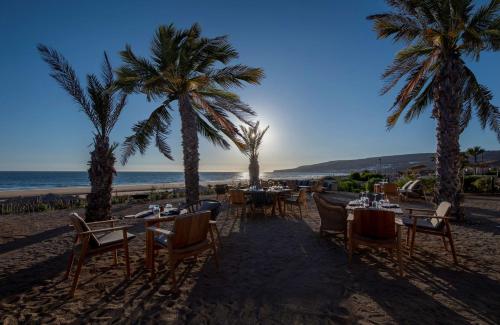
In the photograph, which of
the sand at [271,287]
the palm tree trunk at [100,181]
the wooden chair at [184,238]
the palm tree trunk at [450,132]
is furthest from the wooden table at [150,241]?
the palm tree trunk at [450,132]

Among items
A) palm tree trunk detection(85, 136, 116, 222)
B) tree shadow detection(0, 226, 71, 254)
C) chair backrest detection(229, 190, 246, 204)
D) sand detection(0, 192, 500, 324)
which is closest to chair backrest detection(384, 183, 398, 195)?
sand detection(0, 192, 500, 324)

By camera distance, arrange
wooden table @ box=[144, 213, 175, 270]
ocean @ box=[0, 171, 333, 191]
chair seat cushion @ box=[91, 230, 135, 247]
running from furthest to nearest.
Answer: ocean @ box=[0, 171, 333, 191]
wooden table @ box=[144, 213, 175, 270]
chair seat cushion @ box=[91, 230, 135, 247]

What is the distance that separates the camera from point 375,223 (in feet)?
11.6

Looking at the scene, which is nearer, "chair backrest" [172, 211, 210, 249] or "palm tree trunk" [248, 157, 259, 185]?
"chair backrest" [172, 211, 210, 249]

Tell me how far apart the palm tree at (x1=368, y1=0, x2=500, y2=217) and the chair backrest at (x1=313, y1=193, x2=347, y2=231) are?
4.01 meters

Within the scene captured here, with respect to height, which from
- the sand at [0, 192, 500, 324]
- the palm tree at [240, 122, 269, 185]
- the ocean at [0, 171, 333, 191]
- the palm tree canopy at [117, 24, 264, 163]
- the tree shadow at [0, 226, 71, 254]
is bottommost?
the sand at [0, 192, 500, 324]

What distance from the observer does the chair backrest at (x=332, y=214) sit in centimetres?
461

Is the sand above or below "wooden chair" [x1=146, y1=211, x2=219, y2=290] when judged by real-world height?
below

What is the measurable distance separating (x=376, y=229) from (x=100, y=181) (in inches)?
278

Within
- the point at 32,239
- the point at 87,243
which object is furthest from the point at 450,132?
the point at 32,239

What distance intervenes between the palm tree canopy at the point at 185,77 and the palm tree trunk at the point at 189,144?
467 mm

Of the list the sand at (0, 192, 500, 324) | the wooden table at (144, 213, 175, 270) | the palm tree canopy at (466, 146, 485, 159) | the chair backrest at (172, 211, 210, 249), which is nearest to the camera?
the sand at (0, 192, 500, 324)

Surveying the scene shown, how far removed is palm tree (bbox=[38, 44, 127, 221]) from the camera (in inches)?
269

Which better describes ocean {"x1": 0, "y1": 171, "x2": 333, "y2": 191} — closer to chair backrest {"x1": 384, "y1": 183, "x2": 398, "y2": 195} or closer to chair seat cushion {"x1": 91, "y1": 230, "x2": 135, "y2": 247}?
chair backrest {"x1": 384, "y1": 183, "x2": 398, "y2": 195}
